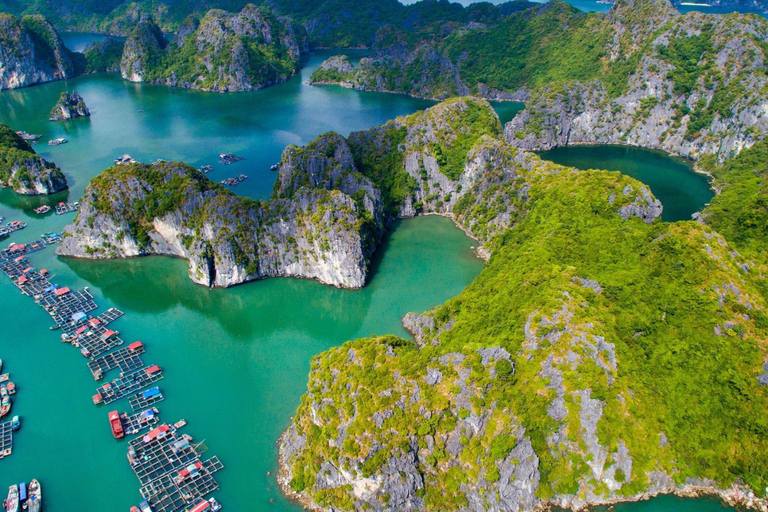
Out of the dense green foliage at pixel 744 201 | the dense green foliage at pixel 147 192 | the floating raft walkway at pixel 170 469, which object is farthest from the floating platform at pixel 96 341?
the dense green foliage at pixel 744 201

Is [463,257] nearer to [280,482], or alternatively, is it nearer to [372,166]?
[372,166]

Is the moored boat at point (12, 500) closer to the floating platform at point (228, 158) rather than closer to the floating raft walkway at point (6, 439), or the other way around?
the floating raft walkway at point (6, 439)

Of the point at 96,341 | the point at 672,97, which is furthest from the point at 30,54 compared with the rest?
the point at 672,97

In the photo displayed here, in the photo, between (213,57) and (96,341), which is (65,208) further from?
(213,57)

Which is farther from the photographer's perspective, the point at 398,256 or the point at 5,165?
the point at 5,165

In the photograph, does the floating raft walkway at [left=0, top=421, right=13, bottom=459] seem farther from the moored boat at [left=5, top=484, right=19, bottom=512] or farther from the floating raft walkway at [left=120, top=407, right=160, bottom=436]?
the floating raft walkway at [left=120, top=407, right=160, bottom=436]

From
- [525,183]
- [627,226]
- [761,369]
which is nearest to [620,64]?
[525,183]
